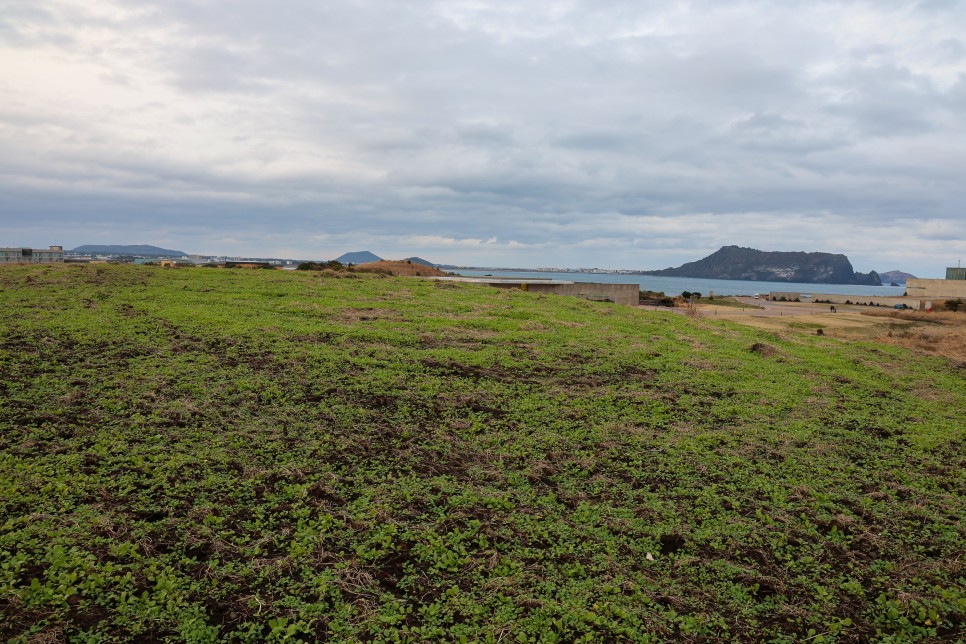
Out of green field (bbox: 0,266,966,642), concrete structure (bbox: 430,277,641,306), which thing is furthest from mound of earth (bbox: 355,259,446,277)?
green field (bbox: 0,266,966,642)

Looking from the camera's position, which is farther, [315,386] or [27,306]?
[27,306]

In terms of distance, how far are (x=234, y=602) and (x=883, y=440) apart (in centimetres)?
902

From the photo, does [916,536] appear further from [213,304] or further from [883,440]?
[213,304]

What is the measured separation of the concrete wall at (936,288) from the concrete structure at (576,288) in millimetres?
68269

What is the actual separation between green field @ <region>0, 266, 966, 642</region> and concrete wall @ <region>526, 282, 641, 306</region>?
24510mm

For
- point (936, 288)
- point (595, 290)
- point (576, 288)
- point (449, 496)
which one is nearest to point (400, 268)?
point (576, 288)

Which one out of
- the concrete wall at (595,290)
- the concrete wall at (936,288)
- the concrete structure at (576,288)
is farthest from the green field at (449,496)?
the concrete wall at (936,288)

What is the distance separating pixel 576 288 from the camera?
38.2 metres

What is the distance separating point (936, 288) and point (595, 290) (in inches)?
3126

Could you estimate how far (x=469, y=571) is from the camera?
446 cm

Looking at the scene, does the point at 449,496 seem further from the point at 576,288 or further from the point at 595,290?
the point at 595,290

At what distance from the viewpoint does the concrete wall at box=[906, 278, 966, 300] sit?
83062 millimetres

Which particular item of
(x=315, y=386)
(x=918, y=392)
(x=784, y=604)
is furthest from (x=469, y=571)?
(x=918, y=392)

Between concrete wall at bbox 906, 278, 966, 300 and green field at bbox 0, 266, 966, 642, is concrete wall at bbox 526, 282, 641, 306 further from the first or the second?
concrete wall at bbox 906, 278, 966, 300
